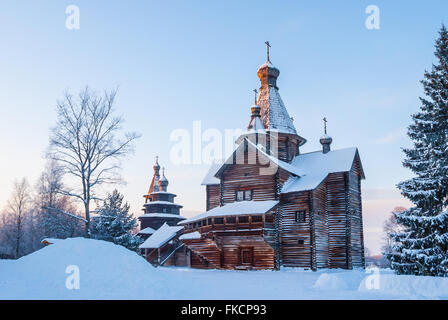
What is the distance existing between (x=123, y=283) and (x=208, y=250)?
16612mm

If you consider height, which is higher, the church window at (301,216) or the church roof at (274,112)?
the church roof at (274,112)

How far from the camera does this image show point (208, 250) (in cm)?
2967

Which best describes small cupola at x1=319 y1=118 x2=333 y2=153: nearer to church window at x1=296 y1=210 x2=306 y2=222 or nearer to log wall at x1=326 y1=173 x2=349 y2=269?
log wall at x1=326 y1=173 x2=349 y2=269

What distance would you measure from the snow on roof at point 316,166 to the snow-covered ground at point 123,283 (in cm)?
1246

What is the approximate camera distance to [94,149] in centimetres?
2653

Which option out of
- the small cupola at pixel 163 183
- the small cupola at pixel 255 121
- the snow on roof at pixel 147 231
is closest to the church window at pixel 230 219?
the small cupola at pixel 255 121

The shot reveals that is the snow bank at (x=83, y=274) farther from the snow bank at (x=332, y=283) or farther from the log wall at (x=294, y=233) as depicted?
the log wall at (x=294, y=233)

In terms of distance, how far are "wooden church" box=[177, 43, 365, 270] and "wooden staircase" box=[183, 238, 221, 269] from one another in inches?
3.1

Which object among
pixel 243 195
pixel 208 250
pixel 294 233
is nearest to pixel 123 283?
pixel 208 250

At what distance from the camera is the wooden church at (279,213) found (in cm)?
2686

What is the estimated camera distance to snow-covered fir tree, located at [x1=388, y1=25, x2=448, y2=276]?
18.2 metres

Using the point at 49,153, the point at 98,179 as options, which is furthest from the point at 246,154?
the point at 49,153
